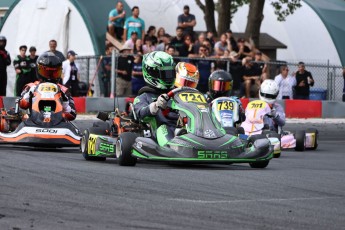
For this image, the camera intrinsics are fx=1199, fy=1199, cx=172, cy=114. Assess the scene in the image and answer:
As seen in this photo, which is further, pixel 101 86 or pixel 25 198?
pixel 101 86

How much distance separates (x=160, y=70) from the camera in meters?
12.8

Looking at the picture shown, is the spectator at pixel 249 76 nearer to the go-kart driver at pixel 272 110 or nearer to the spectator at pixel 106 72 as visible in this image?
the spectator at pixel 106 72

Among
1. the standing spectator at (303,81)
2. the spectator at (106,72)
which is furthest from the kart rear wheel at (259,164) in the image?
the standing spectator at (303,81)

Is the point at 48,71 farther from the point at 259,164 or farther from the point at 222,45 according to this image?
the point at 222,45

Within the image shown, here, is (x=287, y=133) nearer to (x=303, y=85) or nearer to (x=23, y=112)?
(x=23, y=112)

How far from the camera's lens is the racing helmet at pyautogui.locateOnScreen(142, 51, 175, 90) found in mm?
12859

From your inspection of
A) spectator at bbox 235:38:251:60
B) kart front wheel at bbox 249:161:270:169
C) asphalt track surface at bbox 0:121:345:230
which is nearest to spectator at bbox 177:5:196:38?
spectator at bbox 235:38:251:60

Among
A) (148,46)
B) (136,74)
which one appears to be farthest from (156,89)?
(148,46)

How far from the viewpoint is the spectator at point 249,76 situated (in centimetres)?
2545

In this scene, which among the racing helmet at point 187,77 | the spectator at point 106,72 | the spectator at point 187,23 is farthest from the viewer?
the spectator at point 187,23

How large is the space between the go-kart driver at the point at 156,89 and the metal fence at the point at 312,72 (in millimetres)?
11950

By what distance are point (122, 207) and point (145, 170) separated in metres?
3.39

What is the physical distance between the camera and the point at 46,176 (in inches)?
417

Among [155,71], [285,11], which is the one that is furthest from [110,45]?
[155,71]
